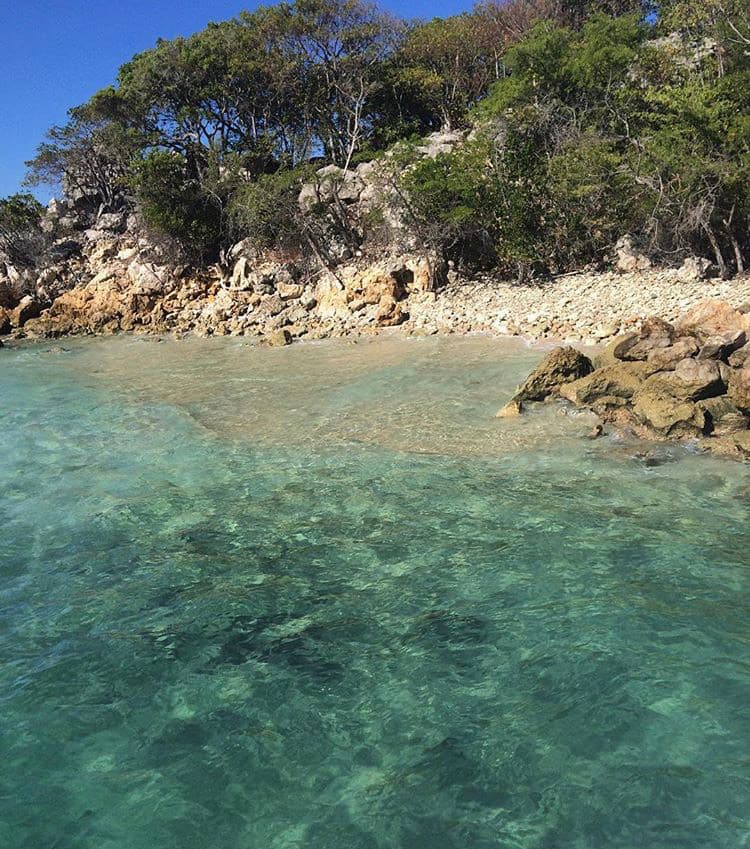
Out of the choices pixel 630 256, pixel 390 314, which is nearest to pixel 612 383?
pixel 390 314

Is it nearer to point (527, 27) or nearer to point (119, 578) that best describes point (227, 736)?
point (119, 578)

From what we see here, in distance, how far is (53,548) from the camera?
7.27m

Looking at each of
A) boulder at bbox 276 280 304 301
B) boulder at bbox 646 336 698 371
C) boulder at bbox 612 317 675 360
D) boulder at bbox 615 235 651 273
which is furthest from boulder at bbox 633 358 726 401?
boulder at bbox 276 280 304 301

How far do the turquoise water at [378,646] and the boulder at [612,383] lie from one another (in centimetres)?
91

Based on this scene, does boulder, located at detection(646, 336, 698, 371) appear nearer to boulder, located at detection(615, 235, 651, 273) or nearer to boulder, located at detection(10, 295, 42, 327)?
boulder, located at detection(615, 235, 651, 273)

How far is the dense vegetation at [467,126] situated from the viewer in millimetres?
20375

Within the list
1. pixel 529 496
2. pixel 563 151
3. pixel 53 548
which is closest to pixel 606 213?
pixel 563 151

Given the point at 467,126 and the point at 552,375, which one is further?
the point at 467,126

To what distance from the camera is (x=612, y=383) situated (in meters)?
11.2

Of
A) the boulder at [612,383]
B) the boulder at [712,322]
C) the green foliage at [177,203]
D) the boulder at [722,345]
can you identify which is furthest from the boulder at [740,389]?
the green foliage at [177,203]

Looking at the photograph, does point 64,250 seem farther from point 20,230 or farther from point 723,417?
point 723,417

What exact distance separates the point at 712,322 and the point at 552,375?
4.01m

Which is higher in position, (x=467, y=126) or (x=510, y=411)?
(x=467, y=126)

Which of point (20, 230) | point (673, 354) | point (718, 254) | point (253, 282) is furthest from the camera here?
point (20, 230)
